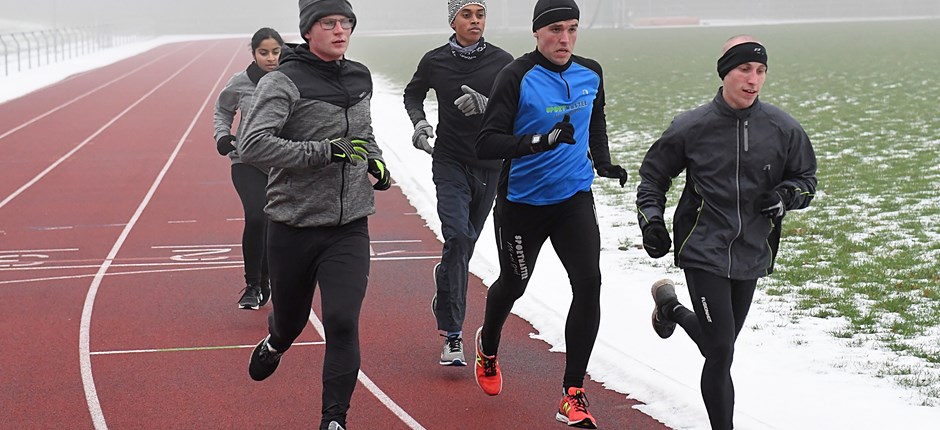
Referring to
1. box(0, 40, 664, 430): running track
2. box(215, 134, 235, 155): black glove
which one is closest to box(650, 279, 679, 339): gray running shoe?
box(0, 40, 664, 430): running track

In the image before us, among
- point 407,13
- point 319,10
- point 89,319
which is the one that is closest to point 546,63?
point 319,10

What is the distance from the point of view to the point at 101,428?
6.09 m

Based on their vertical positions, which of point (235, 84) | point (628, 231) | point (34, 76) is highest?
point (235, 84)

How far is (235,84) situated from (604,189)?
698 centimetres

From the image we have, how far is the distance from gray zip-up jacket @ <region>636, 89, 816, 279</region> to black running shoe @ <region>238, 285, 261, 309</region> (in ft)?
14.5

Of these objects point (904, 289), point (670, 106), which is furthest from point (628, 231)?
point (670, 106)

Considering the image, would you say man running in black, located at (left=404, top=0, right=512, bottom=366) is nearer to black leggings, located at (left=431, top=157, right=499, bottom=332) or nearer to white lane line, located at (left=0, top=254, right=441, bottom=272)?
black leggings, located at (left=431, top=157, right=499, bottom=332)

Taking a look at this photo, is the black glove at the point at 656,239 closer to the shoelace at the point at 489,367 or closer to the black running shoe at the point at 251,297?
the shoelace at the point at 489,367

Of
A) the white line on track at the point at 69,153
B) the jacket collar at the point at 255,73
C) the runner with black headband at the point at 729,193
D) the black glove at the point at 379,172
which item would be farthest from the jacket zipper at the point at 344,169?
the white line on track at the point at 69,153

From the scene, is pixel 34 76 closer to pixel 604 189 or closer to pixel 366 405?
pixel 604 189

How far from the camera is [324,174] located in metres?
5.41

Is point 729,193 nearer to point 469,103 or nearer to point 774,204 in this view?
point 774,204

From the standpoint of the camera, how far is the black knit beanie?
5609 millimetres

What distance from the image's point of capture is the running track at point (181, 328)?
633cm
